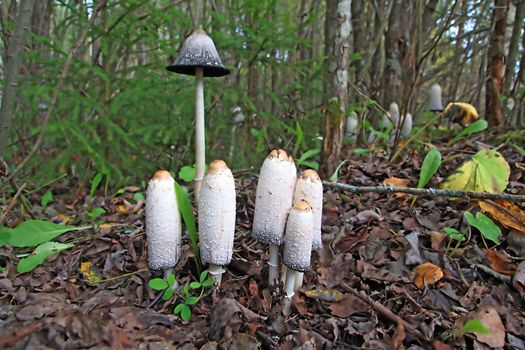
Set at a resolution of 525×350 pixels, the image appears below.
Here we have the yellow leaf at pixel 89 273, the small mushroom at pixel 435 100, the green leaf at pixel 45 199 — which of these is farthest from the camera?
the small mushroom at pixel 435 100

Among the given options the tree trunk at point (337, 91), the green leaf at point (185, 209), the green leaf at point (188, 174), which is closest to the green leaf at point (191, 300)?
the green leaf at point (185, 209)

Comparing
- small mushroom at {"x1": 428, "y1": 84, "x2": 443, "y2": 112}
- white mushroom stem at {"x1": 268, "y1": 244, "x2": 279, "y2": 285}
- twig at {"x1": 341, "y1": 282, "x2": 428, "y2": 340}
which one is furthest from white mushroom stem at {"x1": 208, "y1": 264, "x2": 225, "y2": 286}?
small mushroom at {"x1": 428, "y1": 84, "x2": 443, "y2": 112}

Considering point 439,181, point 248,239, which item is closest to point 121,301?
point 248,239

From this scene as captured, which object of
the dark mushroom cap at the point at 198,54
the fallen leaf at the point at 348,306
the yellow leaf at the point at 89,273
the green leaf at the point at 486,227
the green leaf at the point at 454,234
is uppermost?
the dark mushroom cap at the point at 198,54

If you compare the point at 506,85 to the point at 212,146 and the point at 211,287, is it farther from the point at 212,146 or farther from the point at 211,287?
the point at 211,287

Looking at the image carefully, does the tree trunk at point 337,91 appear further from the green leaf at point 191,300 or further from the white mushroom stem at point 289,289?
the green leaf at point 191,300

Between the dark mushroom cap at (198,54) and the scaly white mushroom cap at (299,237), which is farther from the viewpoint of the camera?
the dark mushroom cap at (198,54)

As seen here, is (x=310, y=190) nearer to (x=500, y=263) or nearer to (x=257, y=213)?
(x=257, y=213)
